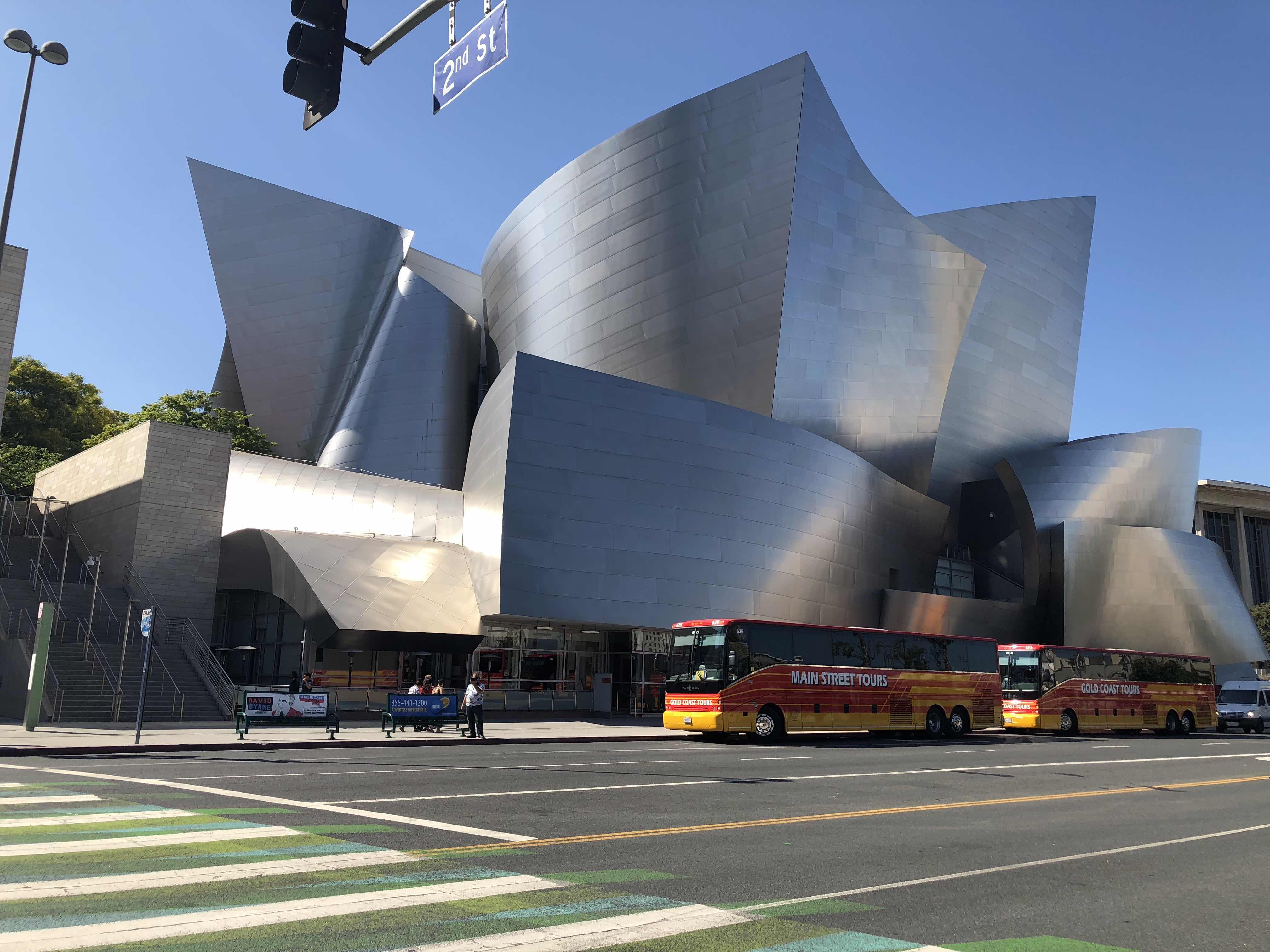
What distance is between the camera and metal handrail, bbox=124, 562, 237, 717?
29.1 m

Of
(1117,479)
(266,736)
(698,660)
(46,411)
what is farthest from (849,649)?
(46,411)

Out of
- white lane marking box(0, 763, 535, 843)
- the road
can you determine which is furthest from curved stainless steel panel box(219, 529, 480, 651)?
white lane marking box(0, 763, 535, 843)

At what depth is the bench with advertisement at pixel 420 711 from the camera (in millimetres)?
24016

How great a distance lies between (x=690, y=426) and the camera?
3578 cm

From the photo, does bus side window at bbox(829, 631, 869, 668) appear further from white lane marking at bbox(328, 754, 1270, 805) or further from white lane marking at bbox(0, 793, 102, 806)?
white lane marking at bbox(0, 793, 102, 806)

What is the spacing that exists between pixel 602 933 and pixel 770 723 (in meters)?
19.7

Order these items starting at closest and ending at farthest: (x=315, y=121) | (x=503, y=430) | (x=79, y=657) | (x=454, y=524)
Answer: (x=315, y=121) < (x=79, y=657) < (x=503, y=430) < (x=454, y=524)

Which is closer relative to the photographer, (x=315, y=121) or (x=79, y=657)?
(x=315, y=121)

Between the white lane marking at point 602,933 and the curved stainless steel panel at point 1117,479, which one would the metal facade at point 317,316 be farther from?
the white lane marking at point 602,933

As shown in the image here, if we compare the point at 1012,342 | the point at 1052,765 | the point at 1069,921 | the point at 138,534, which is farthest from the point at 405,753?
the point at 1012,342

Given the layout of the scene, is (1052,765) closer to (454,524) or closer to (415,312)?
(454,524)

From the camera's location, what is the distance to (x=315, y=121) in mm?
8336

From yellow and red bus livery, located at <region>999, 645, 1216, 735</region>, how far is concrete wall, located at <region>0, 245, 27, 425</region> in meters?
34.2

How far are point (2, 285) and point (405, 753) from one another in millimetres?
22366
